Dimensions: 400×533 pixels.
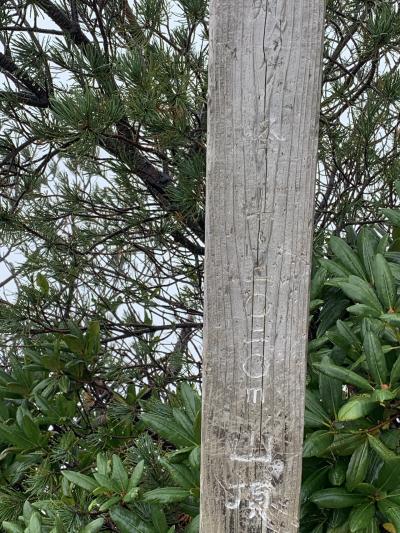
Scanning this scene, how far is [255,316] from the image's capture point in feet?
2.68

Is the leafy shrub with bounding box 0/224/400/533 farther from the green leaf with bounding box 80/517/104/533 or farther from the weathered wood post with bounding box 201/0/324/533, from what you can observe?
the weathered wood post with bounding box 201/0/324/533

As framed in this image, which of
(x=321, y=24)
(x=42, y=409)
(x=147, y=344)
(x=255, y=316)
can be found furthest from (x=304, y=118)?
(x=147, y=344)

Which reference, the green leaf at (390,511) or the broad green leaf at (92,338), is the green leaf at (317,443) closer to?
the green leaf at (390,511)

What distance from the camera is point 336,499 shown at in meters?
1.02

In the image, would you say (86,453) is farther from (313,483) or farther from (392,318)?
(392,318)

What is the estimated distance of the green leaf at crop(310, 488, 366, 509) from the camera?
102 cm

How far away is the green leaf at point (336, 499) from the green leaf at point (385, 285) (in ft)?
1.03

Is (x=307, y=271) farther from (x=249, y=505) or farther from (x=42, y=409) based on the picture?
(x=42, y=409)

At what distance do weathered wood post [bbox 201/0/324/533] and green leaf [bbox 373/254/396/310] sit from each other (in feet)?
1.16

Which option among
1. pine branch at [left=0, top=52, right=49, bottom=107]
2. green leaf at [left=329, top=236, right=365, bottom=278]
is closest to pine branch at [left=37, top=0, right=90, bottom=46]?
pine branch at [left=0, top=52, right=49, bottom=107]

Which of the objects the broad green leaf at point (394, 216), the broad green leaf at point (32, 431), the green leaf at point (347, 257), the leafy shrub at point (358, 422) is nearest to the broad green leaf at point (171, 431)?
the leafy shrub at point (358, 422)

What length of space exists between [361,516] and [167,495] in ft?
1.02

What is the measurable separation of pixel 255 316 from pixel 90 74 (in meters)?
0.71

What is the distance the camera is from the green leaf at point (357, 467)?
101 centimetres
